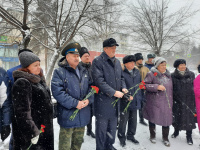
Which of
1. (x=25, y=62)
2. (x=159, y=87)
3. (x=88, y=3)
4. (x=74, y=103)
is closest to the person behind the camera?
(x=25, y=62)

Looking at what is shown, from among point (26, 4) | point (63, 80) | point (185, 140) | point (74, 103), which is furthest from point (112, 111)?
point (26, 4)

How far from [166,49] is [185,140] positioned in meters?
9.51

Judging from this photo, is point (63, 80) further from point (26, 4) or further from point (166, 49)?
point (166, 49)

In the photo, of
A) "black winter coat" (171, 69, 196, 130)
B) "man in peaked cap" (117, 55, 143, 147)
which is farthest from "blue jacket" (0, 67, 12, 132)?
"black winter coat" (171, 69, 196, 130)

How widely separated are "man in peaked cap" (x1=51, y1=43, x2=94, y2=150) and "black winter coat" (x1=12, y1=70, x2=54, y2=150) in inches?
9.2

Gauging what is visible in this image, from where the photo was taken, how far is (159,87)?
10.4 ft

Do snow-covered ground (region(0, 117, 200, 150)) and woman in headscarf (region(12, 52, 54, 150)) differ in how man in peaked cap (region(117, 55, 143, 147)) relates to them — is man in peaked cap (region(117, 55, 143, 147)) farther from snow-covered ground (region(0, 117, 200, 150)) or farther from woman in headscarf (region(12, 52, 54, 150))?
woman in headscarf (region(12, 52, 54, 150))

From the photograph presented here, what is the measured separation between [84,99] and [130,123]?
5.62 ft

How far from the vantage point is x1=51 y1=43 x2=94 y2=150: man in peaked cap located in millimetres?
2209

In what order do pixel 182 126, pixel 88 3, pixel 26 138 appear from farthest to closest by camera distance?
pixel 88 3 < pixel 182 126 < pixel 26 138

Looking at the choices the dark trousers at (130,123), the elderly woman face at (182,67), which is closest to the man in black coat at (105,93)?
the dark trousers at (130,123)

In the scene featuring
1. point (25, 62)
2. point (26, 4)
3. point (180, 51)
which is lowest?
point (25, 62)

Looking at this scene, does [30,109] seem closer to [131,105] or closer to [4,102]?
[4,102]

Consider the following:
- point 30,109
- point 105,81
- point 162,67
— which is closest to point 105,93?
point 105,81
